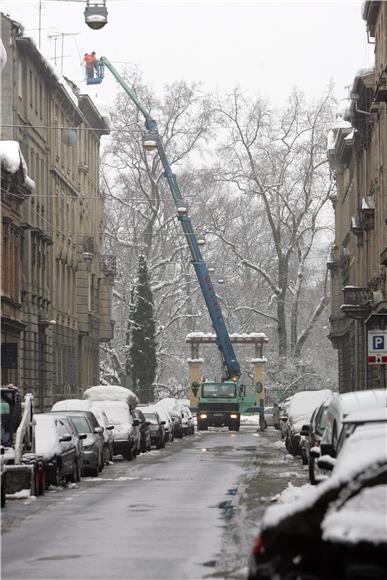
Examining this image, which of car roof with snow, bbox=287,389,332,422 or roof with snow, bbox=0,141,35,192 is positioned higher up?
roof with snow, bbox=0,141,35,192

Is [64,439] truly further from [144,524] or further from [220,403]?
[220,403]

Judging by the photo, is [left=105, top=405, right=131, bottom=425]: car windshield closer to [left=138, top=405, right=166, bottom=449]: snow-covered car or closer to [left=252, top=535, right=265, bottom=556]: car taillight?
[left=138, top=405, right=166, bottom=449]: snow-covered car

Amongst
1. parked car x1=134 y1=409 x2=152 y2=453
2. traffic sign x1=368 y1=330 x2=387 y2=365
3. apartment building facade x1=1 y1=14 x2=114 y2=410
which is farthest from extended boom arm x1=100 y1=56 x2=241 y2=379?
traffic sign x1=368 y1=330 x2=387 y2=365

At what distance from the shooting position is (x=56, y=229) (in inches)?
2682

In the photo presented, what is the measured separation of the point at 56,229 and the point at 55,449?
41.2 meters

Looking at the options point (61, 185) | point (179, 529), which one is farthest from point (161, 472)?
point (61, 185)

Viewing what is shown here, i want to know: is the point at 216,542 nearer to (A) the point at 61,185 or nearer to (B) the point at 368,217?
(B) the point at 368,217

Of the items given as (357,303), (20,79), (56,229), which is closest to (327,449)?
(20,79)

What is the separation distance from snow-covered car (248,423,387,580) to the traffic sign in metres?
21.5

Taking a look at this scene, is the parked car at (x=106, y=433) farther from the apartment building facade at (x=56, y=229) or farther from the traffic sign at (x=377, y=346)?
the apartment building facade at (x=56, y=229)

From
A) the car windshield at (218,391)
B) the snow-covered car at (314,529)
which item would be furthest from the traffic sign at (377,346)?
the car windshield at (218,391)

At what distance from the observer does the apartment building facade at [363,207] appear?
52812 mm

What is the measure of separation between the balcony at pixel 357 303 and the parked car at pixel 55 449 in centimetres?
3045

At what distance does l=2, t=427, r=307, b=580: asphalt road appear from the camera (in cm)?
1425
